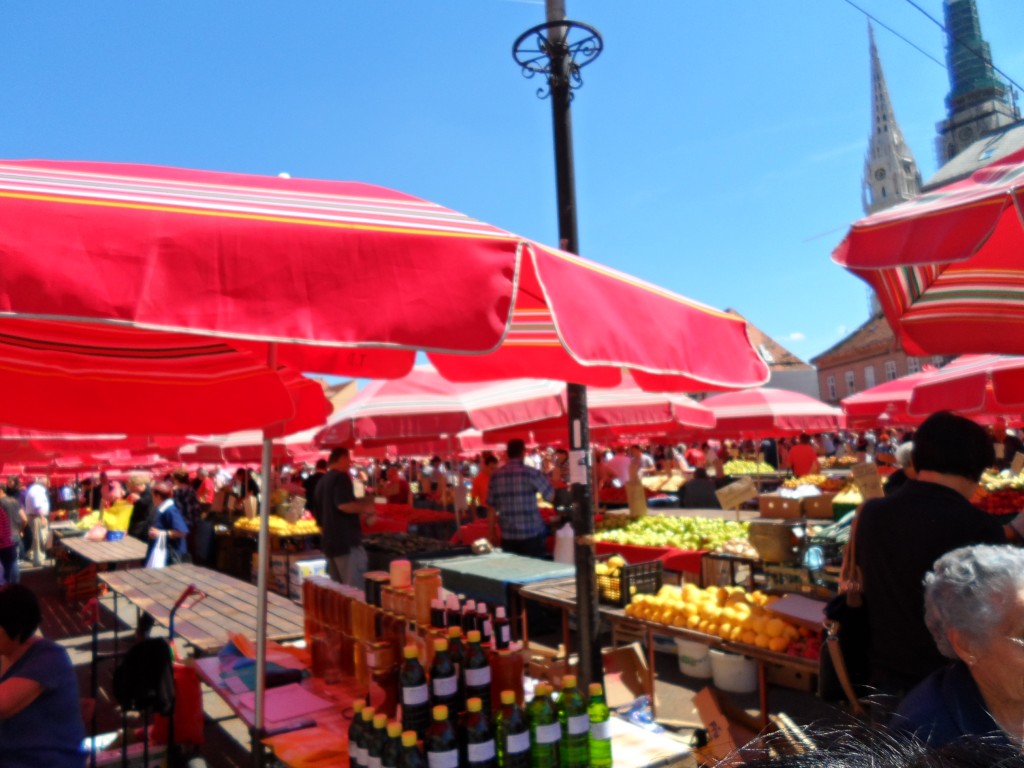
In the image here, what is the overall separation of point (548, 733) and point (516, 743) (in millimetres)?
119

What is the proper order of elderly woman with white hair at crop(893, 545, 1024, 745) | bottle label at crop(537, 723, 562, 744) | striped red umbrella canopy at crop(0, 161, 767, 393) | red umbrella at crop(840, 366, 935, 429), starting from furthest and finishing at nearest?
red umbrella at crop(840, 366, 935, 429)
bottle label at crop(537, 723, 562, 744)
elderly woman with white hair at crop(893, 545, 1024, 745)
striped red umbrella canopy at crop(0, 161, 767, 393)

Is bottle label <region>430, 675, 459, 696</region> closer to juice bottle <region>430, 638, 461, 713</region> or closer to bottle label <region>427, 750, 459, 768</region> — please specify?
juice bottle <region>430, 638, 461, 713</region>

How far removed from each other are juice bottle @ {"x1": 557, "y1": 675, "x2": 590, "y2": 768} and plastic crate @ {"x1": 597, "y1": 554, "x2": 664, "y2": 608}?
316cm

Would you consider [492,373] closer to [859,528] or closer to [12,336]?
[859,528]

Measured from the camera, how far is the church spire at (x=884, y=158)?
10362 cm

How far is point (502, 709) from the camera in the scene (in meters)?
2.62

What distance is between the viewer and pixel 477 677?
2725mm

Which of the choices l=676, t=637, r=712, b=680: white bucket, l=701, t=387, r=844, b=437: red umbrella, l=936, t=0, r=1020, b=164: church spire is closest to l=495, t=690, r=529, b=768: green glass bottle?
l=676, t=637, r=712, b=680: white bucket

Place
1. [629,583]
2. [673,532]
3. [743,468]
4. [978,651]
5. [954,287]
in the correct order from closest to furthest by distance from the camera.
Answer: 1. [978,651]
2. [954,287]
3. [629,583]
4. [673,532]
5. [743,468]

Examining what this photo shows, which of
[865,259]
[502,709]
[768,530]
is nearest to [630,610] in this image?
[768,530]

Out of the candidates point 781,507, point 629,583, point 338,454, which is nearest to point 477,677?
point 629,583

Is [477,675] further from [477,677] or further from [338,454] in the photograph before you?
[338,454]

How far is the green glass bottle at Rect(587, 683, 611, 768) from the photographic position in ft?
8.56

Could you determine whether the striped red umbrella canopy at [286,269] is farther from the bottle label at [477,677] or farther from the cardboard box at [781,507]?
the cardboard box at [781,507]
